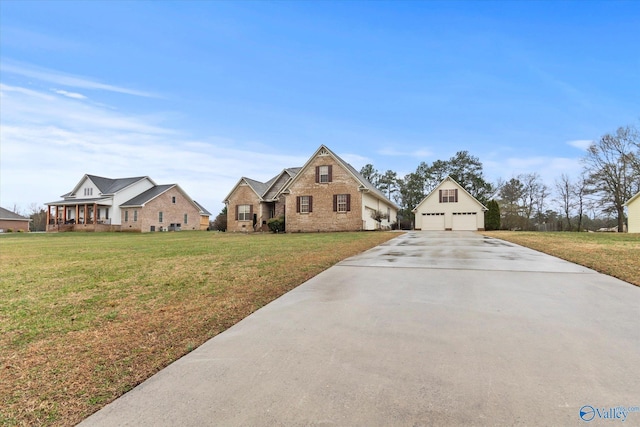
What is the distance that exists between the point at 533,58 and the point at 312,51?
11200 millimetres

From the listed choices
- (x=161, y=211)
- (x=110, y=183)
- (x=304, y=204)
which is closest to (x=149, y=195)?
(x=161, y=211)

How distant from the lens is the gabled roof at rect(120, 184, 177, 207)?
34062mm

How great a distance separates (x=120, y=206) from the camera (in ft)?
113

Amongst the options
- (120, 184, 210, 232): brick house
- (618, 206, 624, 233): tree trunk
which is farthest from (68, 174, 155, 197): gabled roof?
(618, 206, 624, 233): tree trunk

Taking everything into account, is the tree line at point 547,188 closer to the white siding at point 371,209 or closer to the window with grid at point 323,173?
the white siding at point 371,209

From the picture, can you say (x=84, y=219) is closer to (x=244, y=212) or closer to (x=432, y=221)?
(x=244, y=212)

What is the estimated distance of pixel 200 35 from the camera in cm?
1470

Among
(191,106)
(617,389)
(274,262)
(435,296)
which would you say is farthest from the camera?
(191,106)

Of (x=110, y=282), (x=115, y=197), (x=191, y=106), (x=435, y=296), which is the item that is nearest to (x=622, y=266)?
(x=435, y=296)

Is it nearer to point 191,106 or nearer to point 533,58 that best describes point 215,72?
point 191,106

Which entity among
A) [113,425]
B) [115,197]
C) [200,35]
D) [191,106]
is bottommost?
[113,425]

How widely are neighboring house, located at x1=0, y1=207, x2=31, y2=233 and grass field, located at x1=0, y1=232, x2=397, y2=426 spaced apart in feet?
167

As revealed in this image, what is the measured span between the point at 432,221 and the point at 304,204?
45.8ft

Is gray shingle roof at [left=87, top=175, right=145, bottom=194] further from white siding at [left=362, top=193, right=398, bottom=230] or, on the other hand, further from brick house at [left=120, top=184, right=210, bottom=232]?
white siding at [left=362, top=193, right=398, bottom=230]
